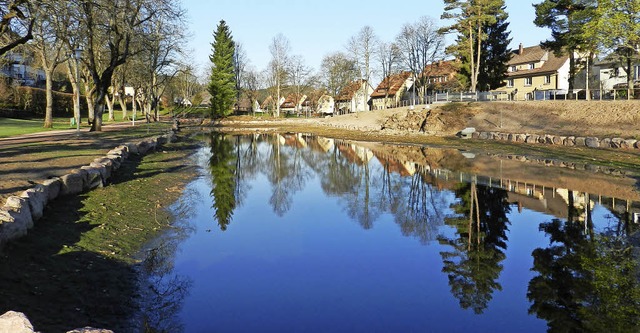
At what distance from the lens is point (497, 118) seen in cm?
3844

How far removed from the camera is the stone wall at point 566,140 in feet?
80.9

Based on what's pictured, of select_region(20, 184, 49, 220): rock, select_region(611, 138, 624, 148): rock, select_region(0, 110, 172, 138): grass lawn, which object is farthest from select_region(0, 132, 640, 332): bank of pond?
select_region(0, 110, 172, 138): grass lawn

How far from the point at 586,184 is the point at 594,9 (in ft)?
76.4

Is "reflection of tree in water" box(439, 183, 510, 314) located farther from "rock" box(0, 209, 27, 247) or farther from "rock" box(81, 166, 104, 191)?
"rock" box(81, 166, 104, 191)

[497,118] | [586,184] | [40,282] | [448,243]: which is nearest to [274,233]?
[448,243]

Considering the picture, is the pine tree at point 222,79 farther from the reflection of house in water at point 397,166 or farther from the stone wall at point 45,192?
the stone wall at point 45,192

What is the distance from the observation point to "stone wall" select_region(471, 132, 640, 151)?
24656mm

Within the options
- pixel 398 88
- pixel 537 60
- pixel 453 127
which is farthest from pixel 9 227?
pixel 398 88

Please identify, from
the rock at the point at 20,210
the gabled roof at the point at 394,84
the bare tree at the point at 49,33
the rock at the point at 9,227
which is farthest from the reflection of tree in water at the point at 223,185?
the gabled roof at the point at 394,84

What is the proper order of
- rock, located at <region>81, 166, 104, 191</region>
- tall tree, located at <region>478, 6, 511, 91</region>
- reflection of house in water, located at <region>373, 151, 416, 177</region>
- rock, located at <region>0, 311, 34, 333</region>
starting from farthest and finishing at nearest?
1. tall tree, located at <region>478, 6, 511, 91</region>
2. reflection of house in water, located at <region>373, 151, 416, 177</region>
3. rock, located at <region>81, 166, 104, 191</region>
4. rock, located at <region>0, 311, 34, 333</region>

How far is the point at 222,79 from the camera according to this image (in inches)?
2680

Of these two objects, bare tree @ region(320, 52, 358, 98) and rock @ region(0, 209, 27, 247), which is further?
bare tree @ region(320, 52, 358, 98)

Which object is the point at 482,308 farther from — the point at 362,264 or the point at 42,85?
the point at 42,85

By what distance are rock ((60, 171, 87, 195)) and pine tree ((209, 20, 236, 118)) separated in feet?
185
